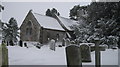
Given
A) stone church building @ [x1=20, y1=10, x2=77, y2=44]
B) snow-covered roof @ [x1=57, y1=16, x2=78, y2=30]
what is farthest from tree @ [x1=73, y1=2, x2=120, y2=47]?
snow-covered roof @ [x1=57, y1=16, x2=78, y2=30]

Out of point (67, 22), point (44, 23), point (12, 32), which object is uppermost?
point (67, 22)

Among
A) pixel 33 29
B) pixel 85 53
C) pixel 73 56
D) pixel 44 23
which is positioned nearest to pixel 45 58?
pixel 85 53

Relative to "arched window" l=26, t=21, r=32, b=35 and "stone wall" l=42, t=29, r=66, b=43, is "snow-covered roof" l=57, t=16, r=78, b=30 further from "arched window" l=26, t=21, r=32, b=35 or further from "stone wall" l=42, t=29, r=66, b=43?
"arched window" l=26, t=21, r=32, b=35

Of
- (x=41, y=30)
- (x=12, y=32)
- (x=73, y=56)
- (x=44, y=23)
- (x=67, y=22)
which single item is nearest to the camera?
(x=73, y=56)

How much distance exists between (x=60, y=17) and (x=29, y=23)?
6059 millimetres

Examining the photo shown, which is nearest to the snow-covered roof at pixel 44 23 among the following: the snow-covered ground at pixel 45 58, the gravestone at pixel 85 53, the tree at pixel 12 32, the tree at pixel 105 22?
the tree at pixel 12 32

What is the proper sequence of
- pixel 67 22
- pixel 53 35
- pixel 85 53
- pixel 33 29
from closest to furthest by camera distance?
1. pixel 85 53
2. pixel 33 29
3. pixel 53 35
4. pixel 67 22

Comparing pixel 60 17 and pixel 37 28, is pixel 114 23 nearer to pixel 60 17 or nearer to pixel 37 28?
pixel 37 28

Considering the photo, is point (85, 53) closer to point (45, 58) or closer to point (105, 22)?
A: point (45, 58)

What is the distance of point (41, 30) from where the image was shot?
1886cm

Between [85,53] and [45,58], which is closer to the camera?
[85,53]

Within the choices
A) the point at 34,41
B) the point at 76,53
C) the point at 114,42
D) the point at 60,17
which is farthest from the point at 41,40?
the point at 76,53

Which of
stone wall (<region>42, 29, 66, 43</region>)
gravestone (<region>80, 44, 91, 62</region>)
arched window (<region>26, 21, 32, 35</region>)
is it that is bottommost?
gravestone (<region>80, 44, 91, 62</region>)

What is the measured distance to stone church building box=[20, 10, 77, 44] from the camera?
58.3 feet
